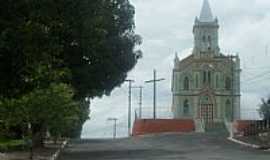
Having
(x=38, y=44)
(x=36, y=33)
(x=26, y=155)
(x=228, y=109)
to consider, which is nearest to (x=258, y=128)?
(x=26, y=155)

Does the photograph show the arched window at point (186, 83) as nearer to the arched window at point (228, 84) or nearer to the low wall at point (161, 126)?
the arched window at point (228, 84)

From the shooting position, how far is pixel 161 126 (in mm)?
88125

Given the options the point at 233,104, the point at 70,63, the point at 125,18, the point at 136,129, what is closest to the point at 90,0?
the point at 70,63

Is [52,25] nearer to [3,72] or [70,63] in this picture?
[3,72]

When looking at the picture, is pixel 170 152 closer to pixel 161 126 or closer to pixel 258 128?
pixel 258 128

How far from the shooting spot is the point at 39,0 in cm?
1708

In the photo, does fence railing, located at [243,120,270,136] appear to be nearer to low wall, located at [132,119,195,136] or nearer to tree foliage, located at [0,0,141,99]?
low wall, located at [132,119,195,136]

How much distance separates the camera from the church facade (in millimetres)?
108812

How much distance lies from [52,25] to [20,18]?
923 millimetres

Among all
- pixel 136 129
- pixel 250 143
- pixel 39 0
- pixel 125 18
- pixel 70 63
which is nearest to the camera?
pixel 39 0

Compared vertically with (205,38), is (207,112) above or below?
below

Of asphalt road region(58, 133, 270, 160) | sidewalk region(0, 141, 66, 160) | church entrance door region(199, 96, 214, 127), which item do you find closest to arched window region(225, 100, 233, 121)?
church entrance door region(199, 96, 214, 127)

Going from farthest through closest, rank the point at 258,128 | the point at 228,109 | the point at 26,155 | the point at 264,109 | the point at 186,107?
1. the point at 186,107
2. the point at 228,109
3. the point at 264,109
4. the point at 258,128
5. the point at 26,155

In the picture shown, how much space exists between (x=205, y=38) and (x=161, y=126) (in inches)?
1126
